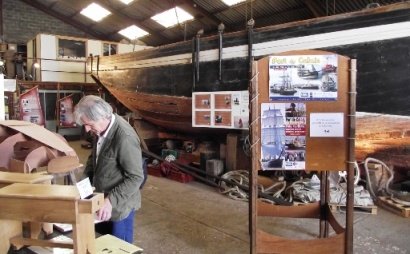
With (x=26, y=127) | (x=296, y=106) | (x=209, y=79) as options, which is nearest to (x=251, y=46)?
(x=209, y=79)

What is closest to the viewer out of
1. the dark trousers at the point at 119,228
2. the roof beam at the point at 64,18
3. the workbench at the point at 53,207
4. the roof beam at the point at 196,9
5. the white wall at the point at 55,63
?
the workbench at the point at 53,207

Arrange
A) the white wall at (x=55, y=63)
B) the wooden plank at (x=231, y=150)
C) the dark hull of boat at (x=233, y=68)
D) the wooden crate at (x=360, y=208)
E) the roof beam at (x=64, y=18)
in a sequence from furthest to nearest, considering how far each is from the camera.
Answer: the roof beam at (x=64, y=18) → the white wall at (x=55, y=63) → the wooden plank at (x=231, y=150) → the wooden crate at (x=360, y=208) → the dark hull of boat at (x=233, y=68)

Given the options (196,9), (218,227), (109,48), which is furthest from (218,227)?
(109,48)

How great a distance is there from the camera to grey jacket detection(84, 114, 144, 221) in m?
1.92

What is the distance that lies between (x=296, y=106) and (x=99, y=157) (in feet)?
4.44

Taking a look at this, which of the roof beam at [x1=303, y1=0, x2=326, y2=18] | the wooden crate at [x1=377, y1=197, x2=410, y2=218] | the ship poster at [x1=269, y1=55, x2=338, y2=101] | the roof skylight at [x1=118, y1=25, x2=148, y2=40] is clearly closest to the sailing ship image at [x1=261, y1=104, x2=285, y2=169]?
the ship poster at [x1=269, y1=55, x2=338, y2=101]

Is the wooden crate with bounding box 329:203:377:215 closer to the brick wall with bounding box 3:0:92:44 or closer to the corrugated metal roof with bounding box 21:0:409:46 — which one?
the corrugated metal roof with bounding box 21:0:409:46

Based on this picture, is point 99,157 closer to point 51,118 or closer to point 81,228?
point 81,228

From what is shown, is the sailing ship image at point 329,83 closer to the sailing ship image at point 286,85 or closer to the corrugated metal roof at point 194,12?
the sailing ship image at point 286,85

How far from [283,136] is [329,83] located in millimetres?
473

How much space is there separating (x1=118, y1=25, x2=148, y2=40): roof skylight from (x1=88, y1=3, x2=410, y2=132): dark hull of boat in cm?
542

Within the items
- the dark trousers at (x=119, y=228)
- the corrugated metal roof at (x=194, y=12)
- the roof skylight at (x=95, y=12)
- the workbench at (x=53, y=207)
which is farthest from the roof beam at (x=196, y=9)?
the workbench at (x=53, y=207)

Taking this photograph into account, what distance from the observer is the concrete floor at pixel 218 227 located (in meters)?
2.84

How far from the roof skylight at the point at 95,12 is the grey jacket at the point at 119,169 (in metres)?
11.0
